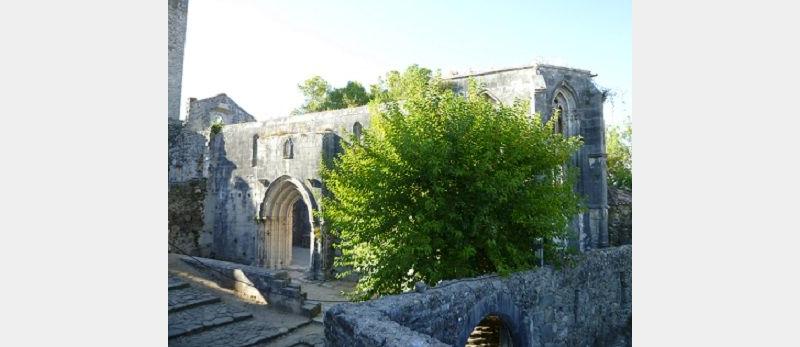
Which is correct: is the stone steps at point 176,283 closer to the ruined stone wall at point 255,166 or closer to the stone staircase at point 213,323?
the stone staircase at point 213,323

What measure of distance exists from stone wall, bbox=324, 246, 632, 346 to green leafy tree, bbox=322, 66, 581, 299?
0.56 m

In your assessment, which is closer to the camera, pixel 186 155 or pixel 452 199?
pixel 452 199

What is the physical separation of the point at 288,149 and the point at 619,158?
19.0 meters

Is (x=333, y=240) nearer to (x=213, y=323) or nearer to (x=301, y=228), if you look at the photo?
(x=213, y=323)

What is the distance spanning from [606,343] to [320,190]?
9.48m

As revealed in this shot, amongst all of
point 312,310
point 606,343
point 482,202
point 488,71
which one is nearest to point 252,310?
point 312,310

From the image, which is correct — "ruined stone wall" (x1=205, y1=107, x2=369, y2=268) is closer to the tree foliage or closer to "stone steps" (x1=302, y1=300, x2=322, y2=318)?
"stone steps" (x1=302, y1=300, x2=322, y2=318)

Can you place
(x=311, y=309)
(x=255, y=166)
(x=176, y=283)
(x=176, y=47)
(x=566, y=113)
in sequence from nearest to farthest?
(x=311, y=309)
(x=176, y=283)
(x=566, y=113)
(x=255, y=166)
(x=176, y=47)

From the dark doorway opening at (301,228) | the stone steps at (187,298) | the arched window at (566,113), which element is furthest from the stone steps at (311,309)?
the dark doorway opening at (301,228)

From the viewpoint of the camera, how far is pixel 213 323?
30.6ft

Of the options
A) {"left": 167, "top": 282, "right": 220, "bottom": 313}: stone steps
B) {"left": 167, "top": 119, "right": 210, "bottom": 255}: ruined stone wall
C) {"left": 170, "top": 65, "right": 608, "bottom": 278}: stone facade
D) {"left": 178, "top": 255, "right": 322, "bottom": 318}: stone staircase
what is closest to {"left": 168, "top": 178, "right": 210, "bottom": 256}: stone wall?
{"left": 167, "top": 119, "right": 210, "bottom": 255}: ruined stone wall

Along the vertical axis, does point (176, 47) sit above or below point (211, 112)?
above

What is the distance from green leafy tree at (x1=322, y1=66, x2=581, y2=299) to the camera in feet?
26.5

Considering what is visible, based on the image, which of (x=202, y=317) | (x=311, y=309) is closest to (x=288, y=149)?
(x=311, y=309)
